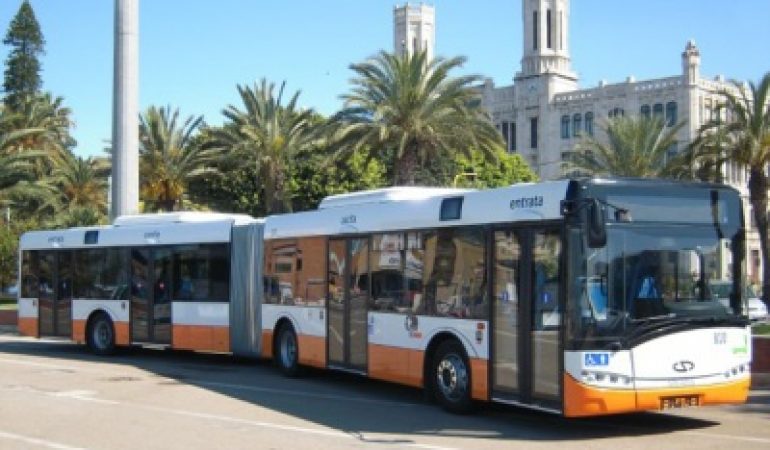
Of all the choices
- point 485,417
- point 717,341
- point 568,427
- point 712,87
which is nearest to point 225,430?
point 485,417

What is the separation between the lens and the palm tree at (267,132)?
43.3 m

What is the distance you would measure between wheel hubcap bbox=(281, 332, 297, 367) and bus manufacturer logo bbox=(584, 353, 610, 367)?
25.8 ft

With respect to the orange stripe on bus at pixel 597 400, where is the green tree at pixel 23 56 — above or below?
above

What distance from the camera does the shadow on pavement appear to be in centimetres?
1133

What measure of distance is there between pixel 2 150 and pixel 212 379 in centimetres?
3000

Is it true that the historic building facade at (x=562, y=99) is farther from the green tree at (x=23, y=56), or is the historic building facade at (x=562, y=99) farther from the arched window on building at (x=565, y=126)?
the green tree at (x=23, y=56)

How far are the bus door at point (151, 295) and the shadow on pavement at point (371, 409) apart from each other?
0.64 m

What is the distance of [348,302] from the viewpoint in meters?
15.4

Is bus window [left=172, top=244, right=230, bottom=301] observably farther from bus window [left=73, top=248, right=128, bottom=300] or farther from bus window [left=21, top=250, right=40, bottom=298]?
bus window [left=21, top=250, right=40, bottom=298]

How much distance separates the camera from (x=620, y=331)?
10398mm

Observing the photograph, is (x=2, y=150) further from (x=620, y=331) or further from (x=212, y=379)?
(x=620, y=331)

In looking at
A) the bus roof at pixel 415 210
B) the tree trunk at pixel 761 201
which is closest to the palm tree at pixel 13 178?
the bus roof at pixel 415 210

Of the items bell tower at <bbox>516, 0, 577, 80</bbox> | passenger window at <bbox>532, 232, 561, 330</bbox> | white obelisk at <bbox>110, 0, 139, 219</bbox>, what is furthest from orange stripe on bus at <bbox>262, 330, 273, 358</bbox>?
bell tower at <bbox>516, 0, 577, 80</bbox>

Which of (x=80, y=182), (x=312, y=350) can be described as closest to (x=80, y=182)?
(x=80, y=182)
